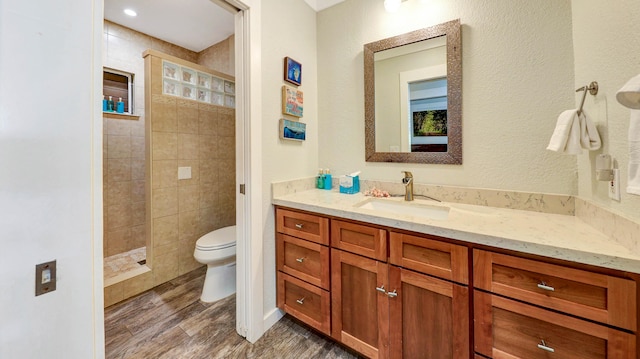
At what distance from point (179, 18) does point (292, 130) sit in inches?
76.4

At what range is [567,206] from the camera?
1.20 meters

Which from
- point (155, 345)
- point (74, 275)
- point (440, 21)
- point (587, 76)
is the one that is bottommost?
point (155, 345)

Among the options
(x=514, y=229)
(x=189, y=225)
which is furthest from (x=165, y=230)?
(x=514, y=229)

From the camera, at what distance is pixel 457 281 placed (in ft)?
3.25

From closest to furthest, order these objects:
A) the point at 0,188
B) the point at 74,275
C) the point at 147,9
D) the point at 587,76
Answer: the point at 0,188 < the point at 74,275 < the point at 587,76 < the point at 147,9

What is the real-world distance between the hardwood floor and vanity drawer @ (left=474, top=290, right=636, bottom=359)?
79 cm

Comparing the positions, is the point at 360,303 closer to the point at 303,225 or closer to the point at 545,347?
the point at 303,225

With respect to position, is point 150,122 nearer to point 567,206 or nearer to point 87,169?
point 87,169

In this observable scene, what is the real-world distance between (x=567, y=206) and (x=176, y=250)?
2.96 metres

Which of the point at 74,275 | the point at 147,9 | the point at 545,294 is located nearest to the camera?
the point at 74,275

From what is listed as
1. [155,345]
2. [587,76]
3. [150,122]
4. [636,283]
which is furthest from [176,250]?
[587,76]

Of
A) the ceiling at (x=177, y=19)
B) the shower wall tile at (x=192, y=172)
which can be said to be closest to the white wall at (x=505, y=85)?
the ceiling at (x=177, y=19)

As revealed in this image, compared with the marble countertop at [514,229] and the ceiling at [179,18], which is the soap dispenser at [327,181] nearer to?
the marble countertop at [514,229]

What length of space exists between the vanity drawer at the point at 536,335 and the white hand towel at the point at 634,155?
464 millimetres
